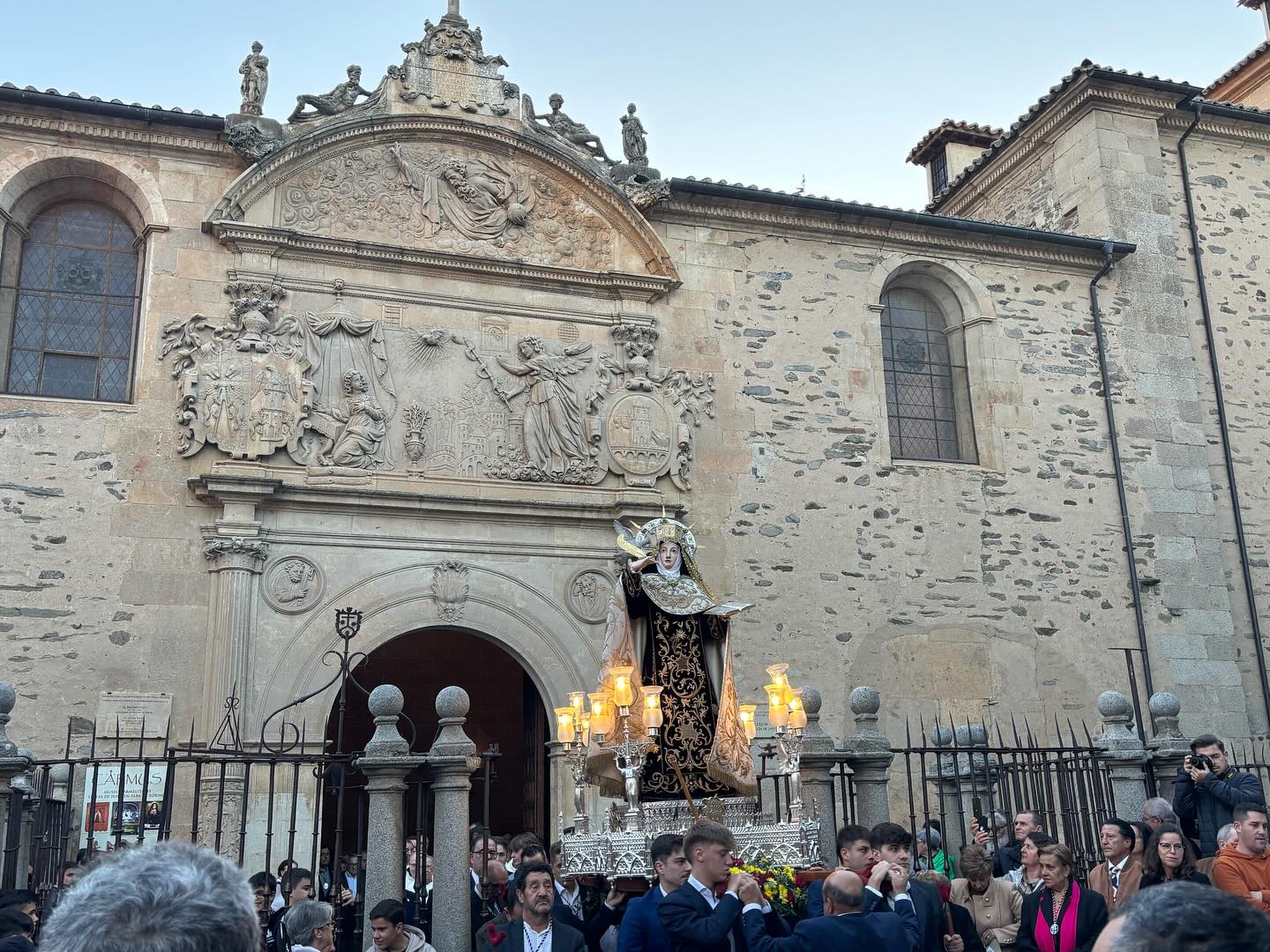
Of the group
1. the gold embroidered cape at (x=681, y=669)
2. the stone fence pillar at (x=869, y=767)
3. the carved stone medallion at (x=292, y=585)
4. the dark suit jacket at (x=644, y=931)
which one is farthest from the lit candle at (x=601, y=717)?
the carved stone medallion at (x=292, y=585)

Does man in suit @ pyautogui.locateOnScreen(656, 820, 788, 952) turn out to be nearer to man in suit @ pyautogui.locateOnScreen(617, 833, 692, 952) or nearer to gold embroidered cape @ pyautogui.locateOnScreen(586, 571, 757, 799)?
man in suit @ pyautogui.locateOnScreen(617, 833, 692, 952)

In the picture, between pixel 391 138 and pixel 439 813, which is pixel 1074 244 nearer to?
pixel 391 138

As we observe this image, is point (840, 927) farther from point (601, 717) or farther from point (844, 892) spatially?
point (601, 717)

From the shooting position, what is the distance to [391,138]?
1264 centimetres

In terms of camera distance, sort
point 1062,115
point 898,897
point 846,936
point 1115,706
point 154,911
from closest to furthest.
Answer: point 154,911, point 846,936, point 898,897, point 1115,706, point 1062,115

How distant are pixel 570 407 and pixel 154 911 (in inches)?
422

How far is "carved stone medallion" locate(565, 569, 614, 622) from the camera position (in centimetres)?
1212

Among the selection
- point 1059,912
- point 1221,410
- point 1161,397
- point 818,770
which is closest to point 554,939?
point 1059,912

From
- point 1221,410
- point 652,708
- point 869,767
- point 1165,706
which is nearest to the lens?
point 652,708

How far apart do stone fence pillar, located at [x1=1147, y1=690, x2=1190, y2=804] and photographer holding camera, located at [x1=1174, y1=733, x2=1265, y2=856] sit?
135 cm

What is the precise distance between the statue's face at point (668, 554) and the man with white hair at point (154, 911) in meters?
6.72

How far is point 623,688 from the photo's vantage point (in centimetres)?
791

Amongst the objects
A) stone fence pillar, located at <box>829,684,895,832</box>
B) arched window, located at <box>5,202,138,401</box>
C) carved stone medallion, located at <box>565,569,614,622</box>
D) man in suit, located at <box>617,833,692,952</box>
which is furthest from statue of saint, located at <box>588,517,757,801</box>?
arched window, located at <box>5,202,138,401</box>

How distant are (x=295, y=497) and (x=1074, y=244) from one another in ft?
32.1
